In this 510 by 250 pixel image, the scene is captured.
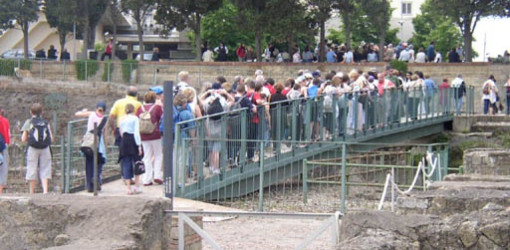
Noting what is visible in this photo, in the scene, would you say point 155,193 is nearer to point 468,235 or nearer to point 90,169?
A: point 90,169

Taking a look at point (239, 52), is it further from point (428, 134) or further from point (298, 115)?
point (298, 115)

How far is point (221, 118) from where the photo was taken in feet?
57.4

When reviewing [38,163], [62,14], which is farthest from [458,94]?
[62,14]

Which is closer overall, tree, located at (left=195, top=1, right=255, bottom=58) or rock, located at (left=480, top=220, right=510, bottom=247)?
rock, located at (left=480, top=220, right=510, bottom=247)

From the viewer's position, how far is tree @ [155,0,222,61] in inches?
1758

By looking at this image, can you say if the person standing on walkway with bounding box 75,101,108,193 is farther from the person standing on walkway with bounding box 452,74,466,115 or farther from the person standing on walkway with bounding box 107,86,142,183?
the person standing on walkway with bounding box 452,74,466,115

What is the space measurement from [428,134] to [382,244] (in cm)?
2091

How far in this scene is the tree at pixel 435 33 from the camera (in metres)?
60.7

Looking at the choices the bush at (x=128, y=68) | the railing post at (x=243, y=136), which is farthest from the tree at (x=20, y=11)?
the railing post at (x=243, y=136)

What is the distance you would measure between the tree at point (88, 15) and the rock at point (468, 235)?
40.7 m

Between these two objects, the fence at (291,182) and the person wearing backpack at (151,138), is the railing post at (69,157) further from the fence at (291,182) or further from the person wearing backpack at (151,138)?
the fence at (291,182)

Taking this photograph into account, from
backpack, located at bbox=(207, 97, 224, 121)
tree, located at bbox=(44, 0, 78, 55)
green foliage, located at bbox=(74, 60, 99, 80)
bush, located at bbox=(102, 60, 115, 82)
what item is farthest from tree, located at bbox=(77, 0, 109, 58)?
backpack, located at bbox=(207, 97, 224, 121)

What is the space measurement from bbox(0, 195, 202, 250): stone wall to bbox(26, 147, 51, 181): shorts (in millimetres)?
6648

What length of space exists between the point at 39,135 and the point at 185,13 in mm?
29910
